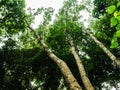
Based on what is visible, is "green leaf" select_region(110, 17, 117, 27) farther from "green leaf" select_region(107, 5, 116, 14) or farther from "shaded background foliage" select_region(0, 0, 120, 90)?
"shaded background foliage" select_region(0, 0, 120, 90)

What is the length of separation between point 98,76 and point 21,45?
23.1 feet

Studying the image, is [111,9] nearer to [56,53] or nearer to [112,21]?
[112,21]

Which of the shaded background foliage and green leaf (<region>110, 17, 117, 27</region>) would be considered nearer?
green leaf (<region>110, 17, 117, 27</region>)

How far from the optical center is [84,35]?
20.9m

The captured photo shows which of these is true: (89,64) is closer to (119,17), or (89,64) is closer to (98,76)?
(98,76)

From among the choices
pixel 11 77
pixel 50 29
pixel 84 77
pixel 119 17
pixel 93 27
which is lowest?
pixel 119 17

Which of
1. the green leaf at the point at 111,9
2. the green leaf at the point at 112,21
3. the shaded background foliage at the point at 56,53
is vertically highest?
the shaded background foliage at the point at 56,53

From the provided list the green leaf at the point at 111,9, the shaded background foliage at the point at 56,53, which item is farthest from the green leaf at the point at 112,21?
the shaded background foliage at the point at 56,53

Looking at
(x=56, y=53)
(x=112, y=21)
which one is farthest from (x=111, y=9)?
(x=56, y=53)

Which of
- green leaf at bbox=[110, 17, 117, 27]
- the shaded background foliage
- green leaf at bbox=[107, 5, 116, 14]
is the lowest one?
green leaf at bbox=[110, 17, 117, 27]

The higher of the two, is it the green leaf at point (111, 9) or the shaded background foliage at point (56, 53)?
the shaded background foliage at point (56, 53)

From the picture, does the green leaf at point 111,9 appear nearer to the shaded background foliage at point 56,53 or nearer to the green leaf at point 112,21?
the green leaf at point 112,21

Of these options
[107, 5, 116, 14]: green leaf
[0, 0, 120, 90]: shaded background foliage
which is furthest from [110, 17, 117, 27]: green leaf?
[0, 0, 120, 90]: shaded background foliage

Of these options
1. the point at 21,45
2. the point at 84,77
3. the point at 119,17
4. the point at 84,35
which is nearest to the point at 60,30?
the point at 84,35
